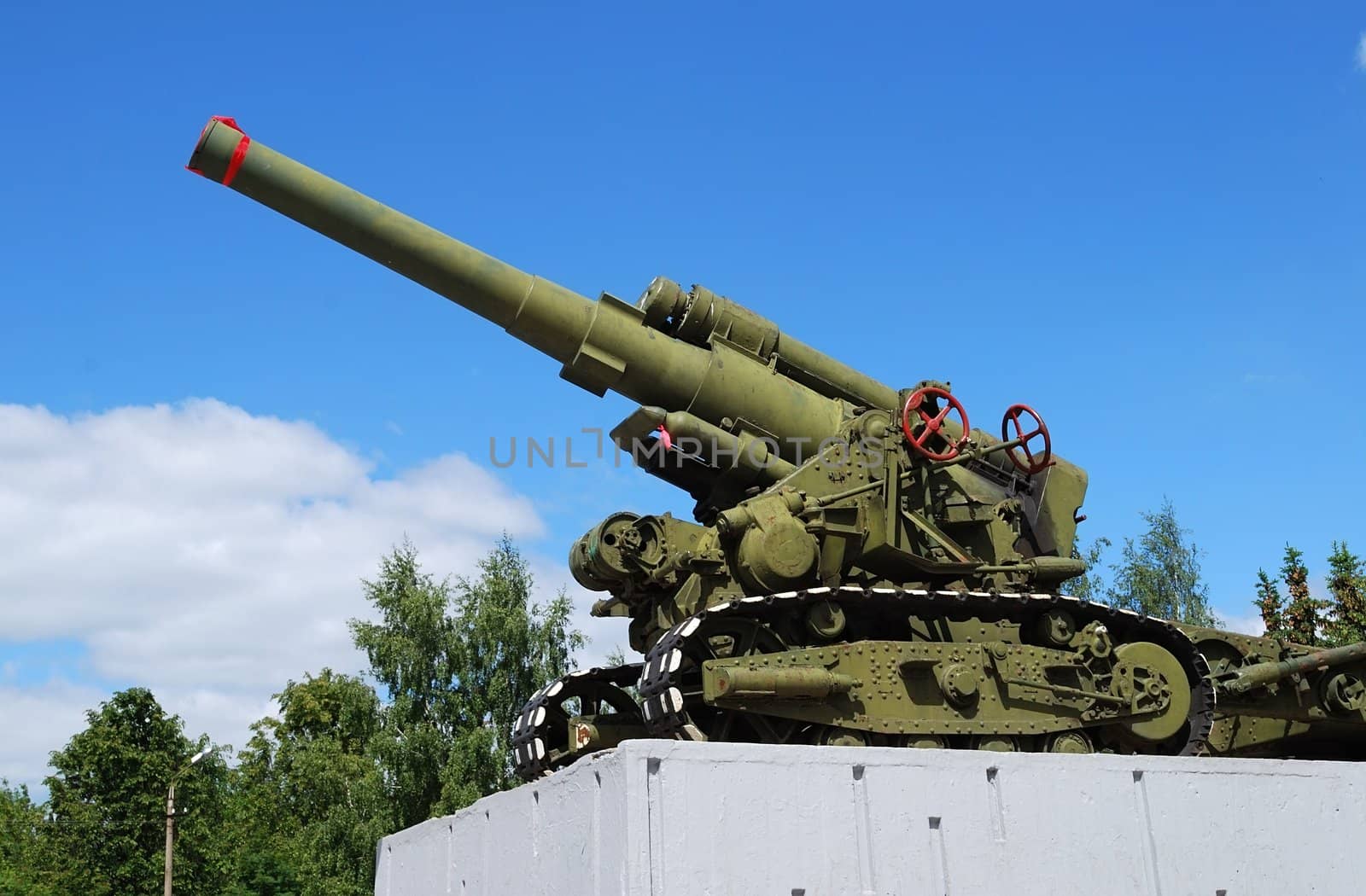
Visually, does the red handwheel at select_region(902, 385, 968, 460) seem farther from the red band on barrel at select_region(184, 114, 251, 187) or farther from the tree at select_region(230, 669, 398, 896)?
the tree at select_region(230, 669, 398, 896)

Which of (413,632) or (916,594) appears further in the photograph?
(413,632)

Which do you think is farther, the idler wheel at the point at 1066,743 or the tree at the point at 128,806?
the tree at the point at 128,806

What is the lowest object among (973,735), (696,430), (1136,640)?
(973,735)

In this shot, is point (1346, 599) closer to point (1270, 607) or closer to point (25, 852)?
point (1270, 607)

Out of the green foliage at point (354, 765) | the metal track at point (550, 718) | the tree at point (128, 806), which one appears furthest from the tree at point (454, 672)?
the metal track at point (550, 718)

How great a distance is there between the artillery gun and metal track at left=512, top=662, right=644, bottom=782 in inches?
1.1

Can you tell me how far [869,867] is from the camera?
7020mm

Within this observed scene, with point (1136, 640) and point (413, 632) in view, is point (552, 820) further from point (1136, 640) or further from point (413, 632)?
point (413, 632)

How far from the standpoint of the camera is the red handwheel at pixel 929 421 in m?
10.4

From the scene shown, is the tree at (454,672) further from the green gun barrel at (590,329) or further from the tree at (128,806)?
the green gun barrel at (590,329)

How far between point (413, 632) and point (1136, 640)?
18.2 meters

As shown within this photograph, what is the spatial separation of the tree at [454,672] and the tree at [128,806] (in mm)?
6409

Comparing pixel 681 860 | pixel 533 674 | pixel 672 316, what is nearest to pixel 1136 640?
pixel 672 316

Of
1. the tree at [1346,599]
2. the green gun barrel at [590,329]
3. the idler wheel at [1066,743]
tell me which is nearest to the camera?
the idler wheel at [1066,743]
